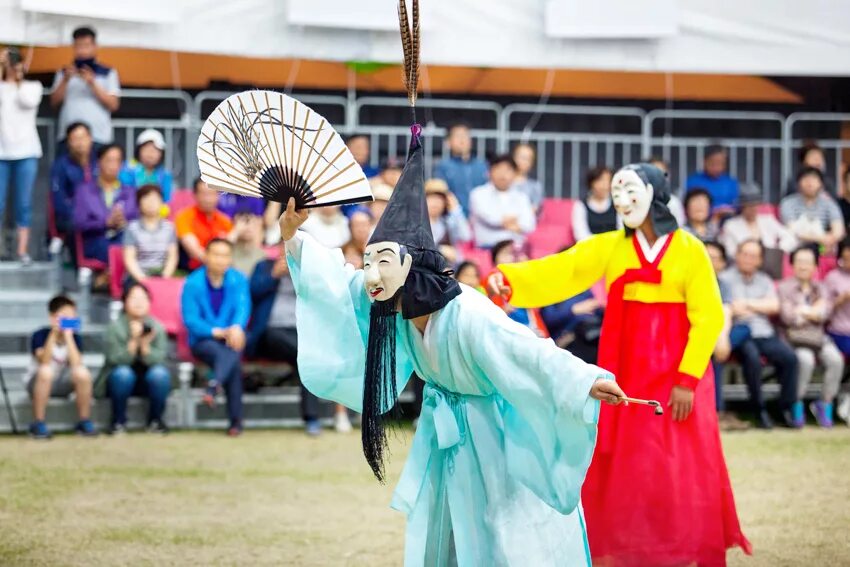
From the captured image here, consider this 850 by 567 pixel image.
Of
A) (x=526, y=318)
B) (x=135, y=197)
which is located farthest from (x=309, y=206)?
(x=135, y=197)

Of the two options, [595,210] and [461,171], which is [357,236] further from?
[595,210]

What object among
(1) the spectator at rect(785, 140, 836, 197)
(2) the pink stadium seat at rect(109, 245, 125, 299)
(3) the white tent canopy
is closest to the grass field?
(2) the pink stadium seat at rect(109, 245, 125, 299)

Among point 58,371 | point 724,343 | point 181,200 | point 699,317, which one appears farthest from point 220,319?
point 699,317

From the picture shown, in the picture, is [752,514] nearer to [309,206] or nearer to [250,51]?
[309,206]

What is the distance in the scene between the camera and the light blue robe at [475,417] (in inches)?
156

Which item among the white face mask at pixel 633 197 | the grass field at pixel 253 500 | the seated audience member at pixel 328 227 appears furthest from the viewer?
the seated audience member at pixel 328 227

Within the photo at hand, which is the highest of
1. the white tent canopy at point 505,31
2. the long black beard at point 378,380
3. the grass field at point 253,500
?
the white tent canopy at point 505,31

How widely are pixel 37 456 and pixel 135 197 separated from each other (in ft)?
7.82

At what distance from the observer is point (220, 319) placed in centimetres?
881

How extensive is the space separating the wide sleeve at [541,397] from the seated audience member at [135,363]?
4796 millimetres

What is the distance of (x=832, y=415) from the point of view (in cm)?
934

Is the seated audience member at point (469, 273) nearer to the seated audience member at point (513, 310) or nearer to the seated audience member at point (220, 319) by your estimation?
the seated audience member at point (513, 310)

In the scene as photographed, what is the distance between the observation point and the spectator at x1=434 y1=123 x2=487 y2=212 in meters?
10.2

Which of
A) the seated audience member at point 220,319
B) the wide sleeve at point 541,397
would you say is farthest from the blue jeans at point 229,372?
the wide sleeve at point 541,397
